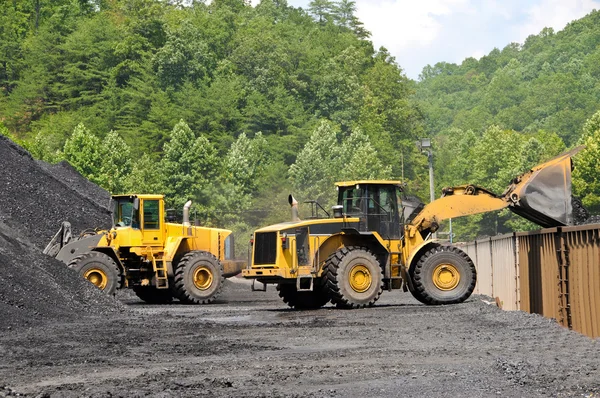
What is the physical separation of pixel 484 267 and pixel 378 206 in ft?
17.7

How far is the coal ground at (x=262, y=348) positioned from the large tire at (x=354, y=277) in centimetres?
57

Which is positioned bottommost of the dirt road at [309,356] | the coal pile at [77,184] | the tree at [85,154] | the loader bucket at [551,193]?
the dirt road at [309,356]

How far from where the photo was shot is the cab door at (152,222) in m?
30.6

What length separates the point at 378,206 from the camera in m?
26.3

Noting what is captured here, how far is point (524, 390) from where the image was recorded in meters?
10.8

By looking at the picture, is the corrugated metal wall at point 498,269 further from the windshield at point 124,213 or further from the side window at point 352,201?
the windshield at point 124,213

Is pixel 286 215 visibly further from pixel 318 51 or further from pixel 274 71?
pixel 318 51

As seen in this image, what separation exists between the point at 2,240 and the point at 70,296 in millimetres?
2825

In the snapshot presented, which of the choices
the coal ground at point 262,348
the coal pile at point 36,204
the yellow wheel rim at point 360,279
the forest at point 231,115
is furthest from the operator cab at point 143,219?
the forest at point 231,115

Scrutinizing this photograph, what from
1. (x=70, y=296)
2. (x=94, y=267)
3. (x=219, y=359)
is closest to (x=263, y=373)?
(x=219, y=359)

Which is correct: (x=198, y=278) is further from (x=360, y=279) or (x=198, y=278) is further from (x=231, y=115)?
(x=231, y=115)

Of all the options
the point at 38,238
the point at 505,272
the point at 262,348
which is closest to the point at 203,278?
the point at 38,238

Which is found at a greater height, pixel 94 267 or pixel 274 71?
pixel 274 71

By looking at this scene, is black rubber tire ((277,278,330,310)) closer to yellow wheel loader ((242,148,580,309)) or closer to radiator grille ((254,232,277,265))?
yellow wheel loader ((242,148,580,309))
